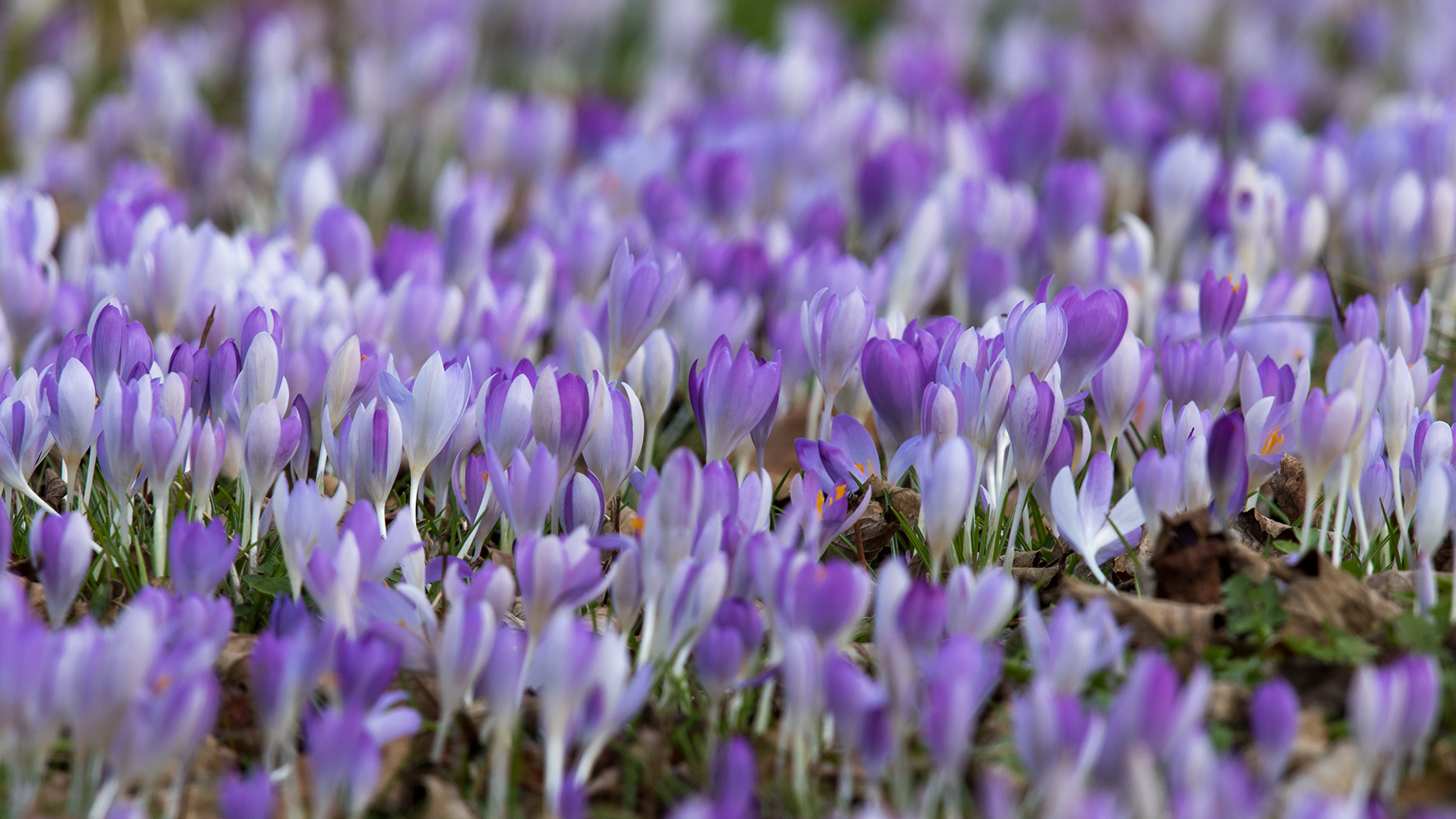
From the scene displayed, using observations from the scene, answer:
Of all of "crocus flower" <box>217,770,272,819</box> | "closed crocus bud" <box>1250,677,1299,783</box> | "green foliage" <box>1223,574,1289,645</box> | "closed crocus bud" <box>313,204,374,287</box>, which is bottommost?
"closed crocus bud" <box>1250,677,1299,783</box>

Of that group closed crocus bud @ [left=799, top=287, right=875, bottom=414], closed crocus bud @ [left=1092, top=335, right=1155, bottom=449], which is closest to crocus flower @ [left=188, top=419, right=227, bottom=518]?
closed crocus bud @ [left=799, top=287, right=875, bottom=414]

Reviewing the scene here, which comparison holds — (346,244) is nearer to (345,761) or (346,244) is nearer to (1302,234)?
(345,761)

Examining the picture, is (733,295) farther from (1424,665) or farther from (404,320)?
(1424,665)

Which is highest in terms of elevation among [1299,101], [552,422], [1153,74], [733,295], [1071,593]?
[1153,74]

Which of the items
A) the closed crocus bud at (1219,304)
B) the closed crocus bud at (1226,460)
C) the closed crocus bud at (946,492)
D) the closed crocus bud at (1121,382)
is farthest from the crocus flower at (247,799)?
the closed crocus bud at (1219,304)

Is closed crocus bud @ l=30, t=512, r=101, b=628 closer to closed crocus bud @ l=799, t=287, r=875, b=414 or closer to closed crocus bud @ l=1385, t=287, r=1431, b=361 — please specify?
closed crocus bud @ l=799, t=287, r=875, b=414

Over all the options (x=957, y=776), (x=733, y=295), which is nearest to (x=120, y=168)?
(x=733, y=295)
